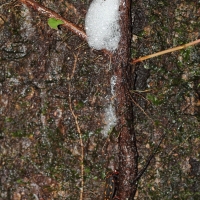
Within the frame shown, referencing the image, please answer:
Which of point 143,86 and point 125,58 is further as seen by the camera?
point 143,86

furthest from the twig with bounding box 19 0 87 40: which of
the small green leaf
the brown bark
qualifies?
the brown bark

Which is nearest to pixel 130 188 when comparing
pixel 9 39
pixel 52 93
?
pixel 52 93

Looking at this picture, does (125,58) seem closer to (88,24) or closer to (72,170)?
(88,24)

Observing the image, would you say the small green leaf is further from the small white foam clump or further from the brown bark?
the brown bark

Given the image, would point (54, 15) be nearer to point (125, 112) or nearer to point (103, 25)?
point (103, 25)

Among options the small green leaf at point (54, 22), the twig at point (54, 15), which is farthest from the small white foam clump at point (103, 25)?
the small green leaf at point (54, 22)

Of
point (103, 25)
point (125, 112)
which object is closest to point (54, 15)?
point (103, 25)

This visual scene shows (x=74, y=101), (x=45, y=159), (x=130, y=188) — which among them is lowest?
(x=130, y=188)

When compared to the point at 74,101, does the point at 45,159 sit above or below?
below
